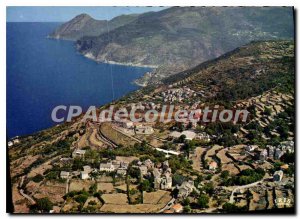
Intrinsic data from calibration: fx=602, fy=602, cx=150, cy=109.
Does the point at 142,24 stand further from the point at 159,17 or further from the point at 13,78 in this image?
A: the point at 13,78

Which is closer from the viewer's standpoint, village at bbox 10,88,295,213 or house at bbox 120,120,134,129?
village at bbox 10,88,295,213

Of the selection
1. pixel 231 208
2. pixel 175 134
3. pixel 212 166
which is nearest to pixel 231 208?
pixel 231 208

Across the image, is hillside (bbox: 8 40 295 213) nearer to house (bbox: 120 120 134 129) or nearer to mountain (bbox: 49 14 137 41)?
house (bbox: 120 120 134 129)

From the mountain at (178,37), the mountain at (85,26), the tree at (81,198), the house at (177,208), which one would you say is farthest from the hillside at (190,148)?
the mountain at (85,26)

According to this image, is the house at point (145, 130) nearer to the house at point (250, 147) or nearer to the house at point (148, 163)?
the house at point (148, 163)

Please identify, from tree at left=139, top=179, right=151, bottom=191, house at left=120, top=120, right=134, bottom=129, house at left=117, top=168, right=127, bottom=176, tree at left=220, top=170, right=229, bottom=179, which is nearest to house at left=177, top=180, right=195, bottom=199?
tree at left=139, top=179, right=151, bottom=191

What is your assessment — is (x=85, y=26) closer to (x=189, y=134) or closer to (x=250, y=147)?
(x=189, y=134)

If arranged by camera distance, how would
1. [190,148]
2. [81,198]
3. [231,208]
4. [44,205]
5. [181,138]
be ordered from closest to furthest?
1. [231,208]
2. [44,205]
3. [81,198]
4. [190,148]
5. [181,138]
